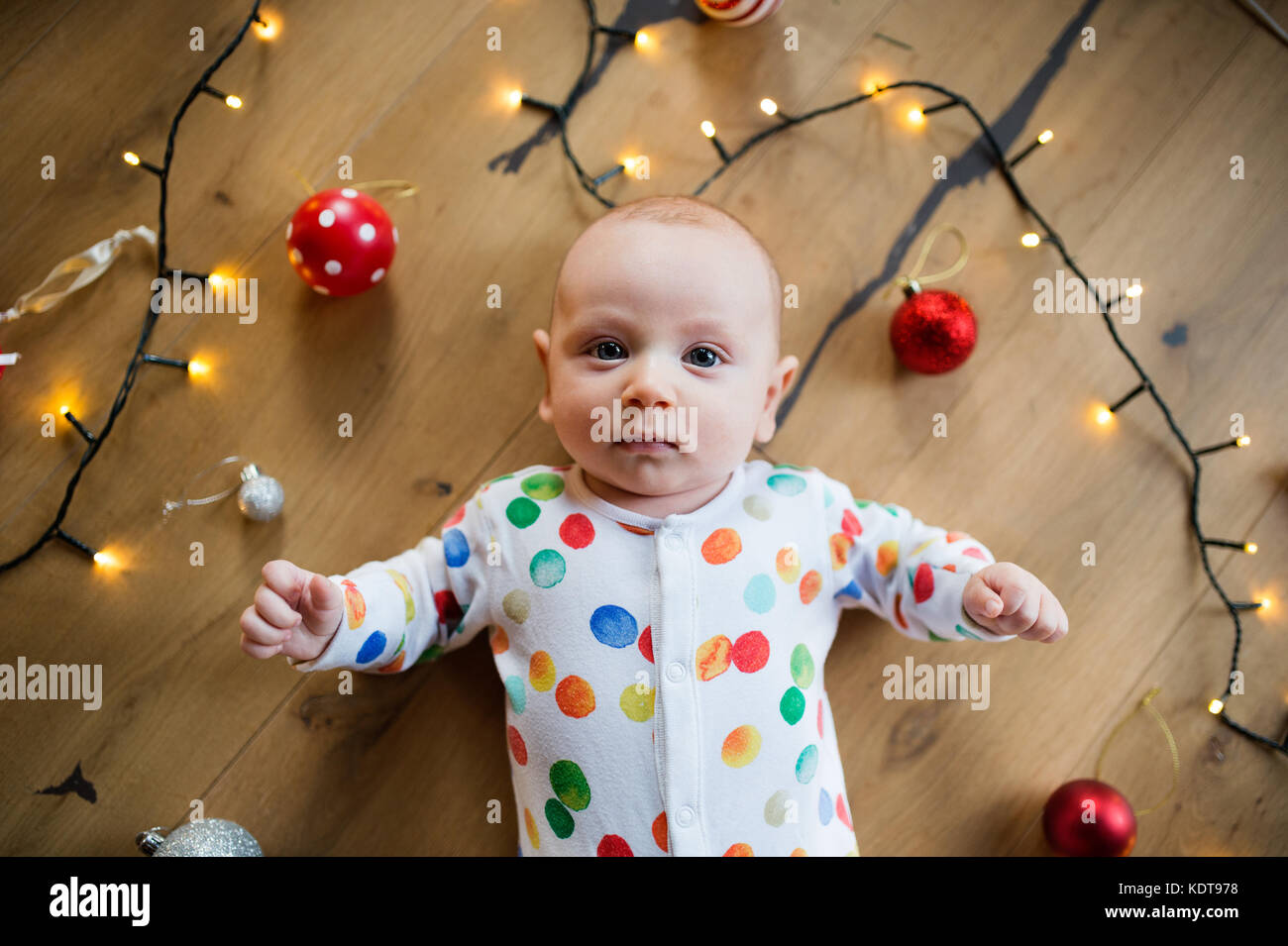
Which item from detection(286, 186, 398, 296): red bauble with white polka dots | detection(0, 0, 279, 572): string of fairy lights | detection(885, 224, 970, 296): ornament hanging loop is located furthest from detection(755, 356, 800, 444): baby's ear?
detection(0, 0, 279, 572): string of fairy lights

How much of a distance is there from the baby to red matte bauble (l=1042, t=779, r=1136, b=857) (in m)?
0.28

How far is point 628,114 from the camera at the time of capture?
3.78 feet

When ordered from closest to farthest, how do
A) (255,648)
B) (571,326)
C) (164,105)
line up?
(255,648) < (571,326) < (164,105)

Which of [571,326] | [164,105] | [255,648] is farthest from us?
[164,105]

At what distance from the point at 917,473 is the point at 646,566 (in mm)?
429

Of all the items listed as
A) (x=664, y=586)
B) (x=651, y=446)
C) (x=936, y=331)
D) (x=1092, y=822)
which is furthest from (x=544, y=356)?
(x=1092, y=822)

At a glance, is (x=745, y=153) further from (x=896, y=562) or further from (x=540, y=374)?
(x=896, y=562)

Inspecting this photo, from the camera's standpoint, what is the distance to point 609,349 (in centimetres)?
94

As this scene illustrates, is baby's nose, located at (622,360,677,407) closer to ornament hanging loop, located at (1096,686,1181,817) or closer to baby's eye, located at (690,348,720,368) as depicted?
baby's eye, located at (690,348,720,368)

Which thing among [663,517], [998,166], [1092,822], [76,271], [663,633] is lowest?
[1092,822]

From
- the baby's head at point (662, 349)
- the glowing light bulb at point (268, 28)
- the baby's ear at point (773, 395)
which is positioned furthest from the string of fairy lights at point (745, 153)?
the baby's head at point (662, 349)

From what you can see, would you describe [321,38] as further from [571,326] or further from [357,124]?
[571,326]

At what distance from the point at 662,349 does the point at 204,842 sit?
0.76 meters

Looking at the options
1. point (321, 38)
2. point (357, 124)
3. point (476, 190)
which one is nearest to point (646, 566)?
point (476, 190)
